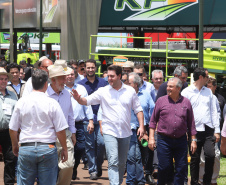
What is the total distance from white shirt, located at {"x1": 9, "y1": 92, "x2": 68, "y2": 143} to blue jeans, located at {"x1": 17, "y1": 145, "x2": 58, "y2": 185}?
0.38 ft

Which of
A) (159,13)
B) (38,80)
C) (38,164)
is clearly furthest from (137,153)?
(159,13)

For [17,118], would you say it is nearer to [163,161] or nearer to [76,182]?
[163,161]

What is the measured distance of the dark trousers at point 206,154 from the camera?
379 inches

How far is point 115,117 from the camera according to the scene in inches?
342

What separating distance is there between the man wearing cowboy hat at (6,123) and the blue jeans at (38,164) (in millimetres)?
2511

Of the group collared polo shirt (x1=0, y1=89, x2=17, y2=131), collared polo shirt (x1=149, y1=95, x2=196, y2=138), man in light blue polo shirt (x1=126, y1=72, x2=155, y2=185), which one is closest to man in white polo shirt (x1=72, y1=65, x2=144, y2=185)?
collared polo shirt (x1=149, y1=95, x2=196, y2=138)

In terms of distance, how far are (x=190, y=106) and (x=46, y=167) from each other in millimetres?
3148

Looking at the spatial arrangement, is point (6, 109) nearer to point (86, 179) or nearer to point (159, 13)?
point (86, 179)

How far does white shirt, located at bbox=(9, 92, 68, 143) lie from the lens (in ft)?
21.3

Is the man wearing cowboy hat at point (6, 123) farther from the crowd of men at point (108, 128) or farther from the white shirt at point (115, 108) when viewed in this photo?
the white shirt at point (115, 108)

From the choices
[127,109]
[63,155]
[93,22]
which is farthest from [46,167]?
[93,22]

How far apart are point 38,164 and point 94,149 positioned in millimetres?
4617

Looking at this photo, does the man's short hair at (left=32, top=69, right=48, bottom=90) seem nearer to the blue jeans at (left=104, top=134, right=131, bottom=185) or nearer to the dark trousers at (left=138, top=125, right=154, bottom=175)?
the blue jeans at (left=104, top=134, right=131, bottom=185)

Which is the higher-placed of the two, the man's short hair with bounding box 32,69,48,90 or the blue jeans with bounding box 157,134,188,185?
the man's short hair with bounding box 32,69,48,90
